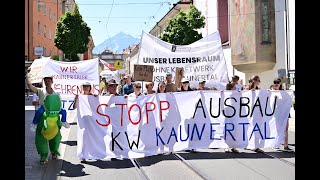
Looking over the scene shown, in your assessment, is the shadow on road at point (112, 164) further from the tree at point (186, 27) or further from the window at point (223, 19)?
the window at point (223, 19)

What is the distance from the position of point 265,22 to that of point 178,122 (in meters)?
17.6

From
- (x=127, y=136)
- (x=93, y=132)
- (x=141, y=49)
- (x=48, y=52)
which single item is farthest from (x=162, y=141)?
(x=48, y=52)

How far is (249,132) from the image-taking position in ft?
30.7

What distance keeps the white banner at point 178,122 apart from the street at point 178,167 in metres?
0.24


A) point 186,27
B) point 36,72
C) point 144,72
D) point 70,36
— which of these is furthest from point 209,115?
point 70,36

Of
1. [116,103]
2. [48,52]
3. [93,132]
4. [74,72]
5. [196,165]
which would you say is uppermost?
[48,52]

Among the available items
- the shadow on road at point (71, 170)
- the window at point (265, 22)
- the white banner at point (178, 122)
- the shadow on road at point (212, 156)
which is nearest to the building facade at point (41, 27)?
the window at point (265, 22)

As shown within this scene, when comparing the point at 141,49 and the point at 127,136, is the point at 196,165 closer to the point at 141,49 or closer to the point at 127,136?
the point at 127,136

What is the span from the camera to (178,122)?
9.02 meters

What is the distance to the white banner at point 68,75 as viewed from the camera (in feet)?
47.2
